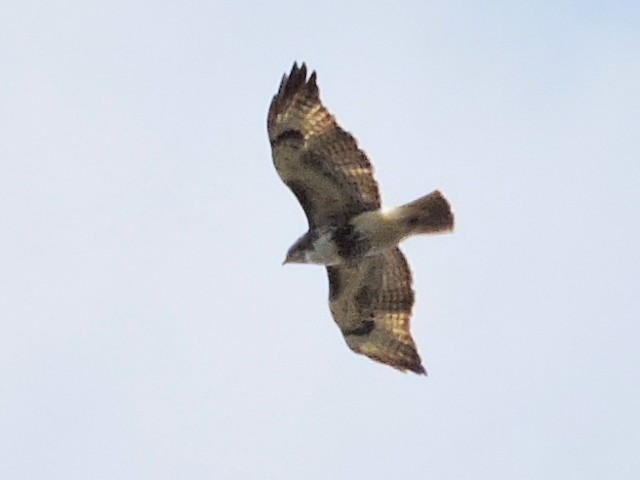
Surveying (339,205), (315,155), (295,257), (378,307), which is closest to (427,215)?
(339,205)

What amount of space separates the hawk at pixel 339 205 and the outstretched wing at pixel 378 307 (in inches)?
0.4

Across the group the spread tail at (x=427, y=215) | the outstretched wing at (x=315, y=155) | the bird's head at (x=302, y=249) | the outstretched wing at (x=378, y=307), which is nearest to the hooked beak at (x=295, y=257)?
the bird's head at (x=302, y=249)

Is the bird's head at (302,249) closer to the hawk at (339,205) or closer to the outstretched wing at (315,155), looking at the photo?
the hawk at (339,205)

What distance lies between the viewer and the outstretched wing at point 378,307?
65.4 ft

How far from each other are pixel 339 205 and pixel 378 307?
4.89ft

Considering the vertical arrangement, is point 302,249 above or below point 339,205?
below

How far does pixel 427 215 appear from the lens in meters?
18.9

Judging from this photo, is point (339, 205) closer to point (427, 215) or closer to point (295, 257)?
point (295, 257)

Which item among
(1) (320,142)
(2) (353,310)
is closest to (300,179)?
(1) (320,142)

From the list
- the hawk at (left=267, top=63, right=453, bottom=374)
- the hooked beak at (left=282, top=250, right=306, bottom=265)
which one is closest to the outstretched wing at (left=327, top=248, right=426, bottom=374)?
the hawk at (left=267, top=63, right=453, bottom=374)

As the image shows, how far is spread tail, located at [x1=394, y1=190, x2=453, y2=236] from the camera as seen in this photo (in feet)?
61.7

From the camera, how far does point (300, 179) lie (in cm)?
1911

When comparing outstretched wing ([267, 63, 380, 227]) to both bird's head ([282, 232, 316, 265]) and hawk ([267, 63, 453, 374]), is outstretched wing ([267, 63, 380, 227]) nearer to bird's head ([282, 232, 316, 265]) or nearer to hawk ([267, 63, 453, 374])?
hawk ([267, 63, 453, 374])

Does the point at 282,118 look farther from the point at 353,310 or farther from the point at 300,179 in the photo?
the point at 353,310
